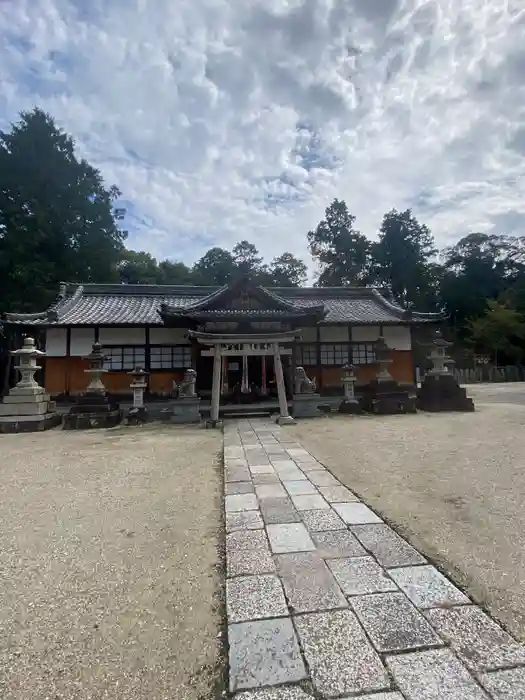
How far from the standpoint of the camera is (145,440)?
27.2ft

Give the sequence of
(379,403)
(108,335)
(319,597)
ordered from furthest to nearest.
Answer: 1. (108,335)
2. (379,403)
3. (319,597)

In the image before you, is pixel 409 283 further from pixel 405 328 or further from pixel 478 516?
pixel 478 516

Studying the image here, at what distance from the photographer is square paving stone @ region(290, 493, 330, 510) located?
3.88 metres

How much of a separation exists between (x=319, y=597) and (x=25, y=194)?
27221 mm

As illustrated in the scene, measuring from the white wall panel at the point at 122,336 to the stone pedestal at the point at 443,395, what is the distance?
32.6 feet

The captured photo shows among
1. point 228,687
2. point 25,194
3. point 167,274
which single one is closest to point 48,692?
point 228,687

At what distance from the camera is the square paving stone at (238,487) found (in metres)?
4.49

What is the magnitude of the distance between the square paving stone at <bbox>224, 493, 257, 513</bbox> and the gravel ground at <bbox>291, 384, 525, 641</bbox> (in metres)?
1.22

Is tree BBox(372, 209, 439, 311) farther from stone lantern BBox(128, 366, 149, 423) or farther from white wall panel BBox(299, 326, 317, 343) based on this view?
stone lantern BBox(128, 366, 149, 423)

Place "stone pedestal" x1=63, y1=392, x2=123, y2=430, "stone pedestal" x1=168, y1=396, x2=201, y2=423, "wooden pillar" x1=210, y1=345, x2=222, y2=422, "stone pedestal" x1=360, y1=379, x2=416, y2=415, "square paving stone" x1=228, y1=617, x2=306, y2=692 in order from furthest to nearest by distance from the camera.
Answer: "stone pedestal" x1=360, y1=379, x2=416, y2=415
"stone pedestal" x1=168, y1=396, x2=201, y2=423
"stone pedestal" x1=63, y1=392, x2=123, y2=430
"wooden pillar" x1=210, y1=345, x2=222, y2=422
"square paving stone" x1=228, y1=617, x2=306, y2=692

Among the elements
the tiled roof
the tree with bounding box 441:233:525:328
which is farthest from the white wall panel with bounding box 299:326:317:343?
the tree with bounding box 441:233:525:328

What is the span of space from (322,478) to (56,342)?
11.7 meters

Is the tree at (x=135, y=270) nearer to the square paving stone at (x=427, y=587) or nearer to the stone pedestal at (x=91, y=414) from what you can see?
the stone pedestal at (x=91, y=414)

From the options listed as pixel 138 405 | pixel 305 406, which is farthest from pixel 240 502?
pixel 138 405
